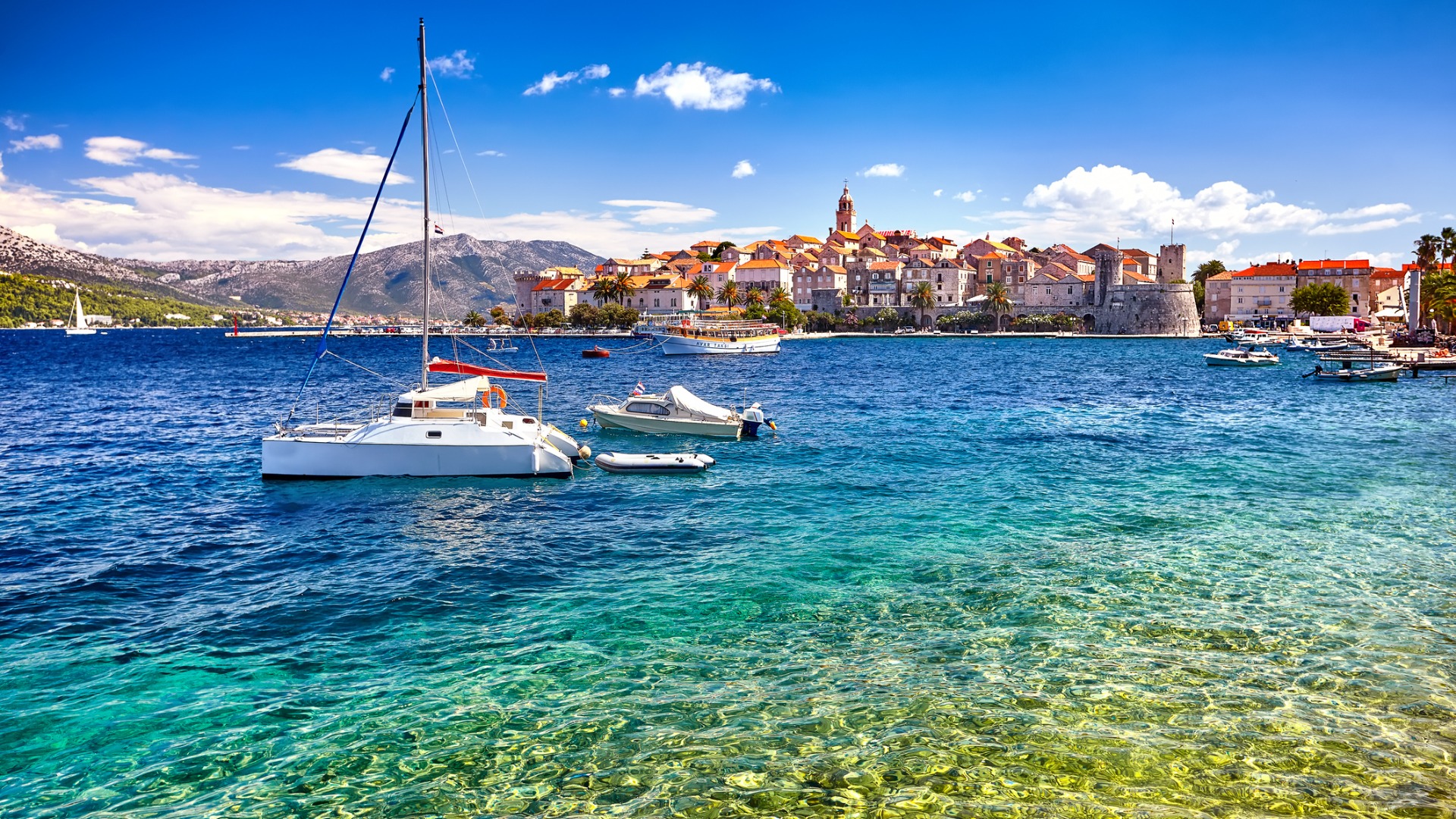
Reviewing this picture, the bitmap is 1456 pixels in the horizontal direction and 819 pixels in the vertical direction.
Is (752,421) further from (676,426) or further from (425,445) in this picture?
(425,445)

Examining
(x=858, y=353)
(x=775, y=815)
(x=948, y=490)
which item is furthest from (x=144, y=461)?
(x=858, y=353)

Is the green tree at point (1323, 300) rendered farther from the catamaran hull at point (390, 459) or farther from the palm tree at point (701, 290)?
the catamaran hull at point (390, 459)

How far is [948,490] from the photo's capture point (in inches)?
901

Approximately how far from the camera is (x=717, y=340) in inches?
→ 4338

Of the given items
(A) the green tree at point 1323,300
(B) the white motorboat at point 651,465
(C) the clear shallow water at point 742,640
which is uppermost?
(A) the green tree at point 1323,300

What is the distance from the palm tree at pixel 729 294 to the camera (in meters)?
161

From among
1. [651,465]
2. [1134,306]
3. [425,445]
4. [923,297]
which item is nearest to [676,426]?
[651,465]

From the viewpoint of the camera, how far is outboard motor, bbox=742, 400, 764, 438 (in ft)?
107

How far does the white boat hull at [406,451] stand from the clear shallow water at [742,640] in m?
0.56

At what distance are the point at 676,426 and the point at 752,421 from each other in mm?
2982

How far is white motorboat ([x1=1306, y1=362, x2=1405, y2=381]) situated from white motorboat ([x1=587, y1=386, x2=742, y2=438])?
4944cm

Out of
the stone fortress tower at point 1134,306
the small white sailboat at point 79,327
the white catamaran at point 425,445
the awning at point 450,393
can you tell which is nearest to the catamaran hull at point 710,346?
the stone fortress tower at point 1134,306

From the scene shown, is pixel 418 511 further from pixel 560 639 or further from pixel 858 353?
pixel 858 353

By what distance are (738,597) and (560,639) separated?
313cm
